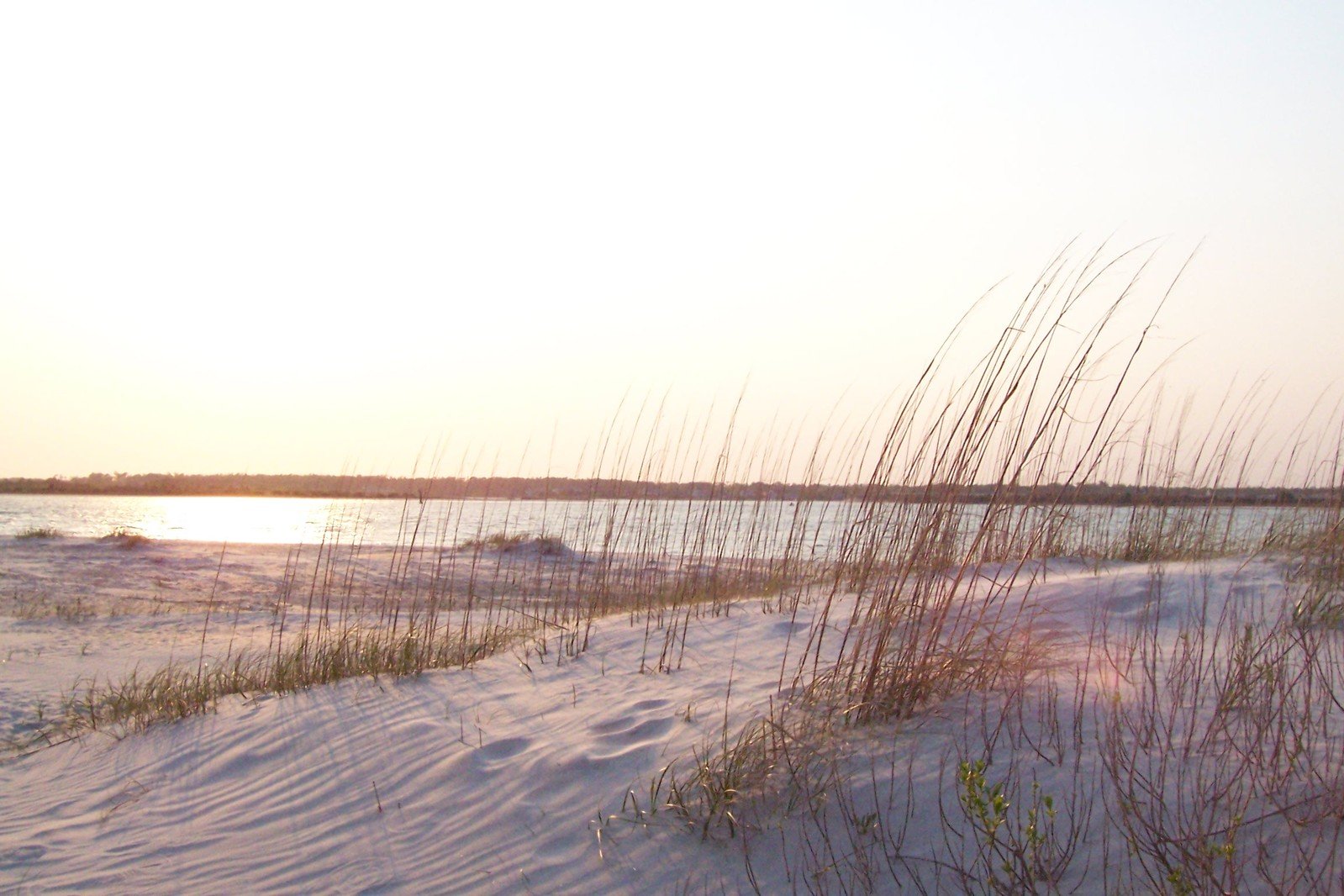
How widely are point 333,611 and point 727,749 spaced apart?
28.2 ft

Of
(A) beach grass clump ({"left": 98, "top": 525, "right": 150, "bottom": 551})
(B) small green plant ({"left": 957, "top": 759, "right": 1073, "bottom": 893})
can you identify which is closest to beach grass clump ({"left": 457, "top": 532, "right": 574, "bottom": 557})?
(A) beach grass clump ({"left": 98, "top": 525, "right": 150, "bottom": 551})

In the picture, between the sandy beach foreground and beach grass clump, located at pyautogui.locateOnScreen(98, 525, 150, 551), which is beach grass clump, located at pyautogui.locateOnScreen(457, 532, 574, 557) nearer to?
beach grass clump, located at pyautogui.locateOnScreen(98, 525, 150, 551)

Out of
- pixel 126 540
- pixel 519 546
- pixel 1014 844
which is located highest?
pixel 1014 844

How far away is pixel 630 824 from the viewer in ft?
9.45

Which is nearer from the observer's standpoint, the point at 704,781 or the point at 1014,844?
the point at 1014,844

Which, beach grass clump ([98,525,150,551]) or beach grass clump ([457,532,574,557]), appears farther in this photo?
beach grass clump ([457,532,574,557])

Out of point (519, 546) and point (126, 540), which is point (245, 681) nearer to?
point (126, 540)

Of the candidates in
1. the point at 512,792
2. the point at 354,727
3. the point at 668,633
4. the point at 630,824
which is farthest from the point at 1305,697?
the point at 354,727

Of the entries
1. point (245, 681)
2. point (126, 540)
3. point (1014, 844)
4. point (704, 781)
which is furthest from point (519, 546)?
point (1014, 844)

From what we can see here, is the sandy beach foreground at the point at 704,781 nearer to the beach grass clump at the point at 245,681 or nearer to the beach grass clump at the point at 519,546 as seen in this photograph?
the beach grass clump at the point at 245,681

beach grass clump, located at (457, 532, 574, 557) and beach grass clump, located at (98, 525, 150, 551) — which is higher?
beach grass clump, located at (457, 532, 574, 557)

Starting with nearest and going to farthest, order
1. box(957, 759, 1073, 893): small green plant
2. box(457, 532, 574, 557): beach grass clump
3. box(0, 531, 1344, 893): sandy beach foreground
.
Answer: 1. box(957, 759, 1073, 893): small green plant
2. box(0, 531, 1344, 893): sandy beach foreground
3. box(457, 532, 574, 557): beach grass clump

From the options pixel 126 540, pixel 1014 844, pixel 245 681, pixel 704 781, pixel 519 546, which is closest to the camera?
pixel 1014 844

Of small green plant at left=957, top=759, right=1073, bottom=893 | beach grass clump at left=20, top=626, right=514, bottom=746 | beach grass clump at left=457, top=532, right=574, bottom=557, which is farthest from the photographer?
beach grass clump at left=457, top=532, right=574, bottom=557
